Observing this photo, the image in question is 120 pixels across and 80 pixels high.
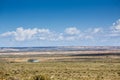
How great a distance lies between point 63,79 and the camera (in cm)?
4566

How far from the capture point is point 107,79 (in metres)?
47.2

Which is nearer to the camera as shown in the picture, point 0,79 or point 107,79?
point 0,79

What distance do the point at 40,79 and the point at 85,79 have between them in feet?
46.5

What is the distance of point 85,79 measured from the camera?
4647 centimetres

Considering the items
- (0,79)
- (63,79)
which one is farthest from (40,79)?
(63,79)

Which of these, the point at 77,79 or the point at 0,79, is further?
the point at 77,79

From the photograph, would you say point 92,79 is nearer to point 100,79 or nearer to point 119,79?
point 100,79

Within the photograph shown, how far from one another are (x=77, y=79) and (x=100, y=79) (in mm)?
3709

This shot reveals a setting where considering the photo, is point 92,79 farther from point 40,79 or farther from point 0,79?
point 0,79

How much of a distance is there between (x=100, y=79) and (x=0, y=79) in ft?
64.8

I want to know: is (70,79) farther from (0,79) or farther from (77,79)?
(0,79)

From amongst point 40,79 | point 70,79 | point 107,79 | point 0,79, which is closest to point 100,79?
point 107,79

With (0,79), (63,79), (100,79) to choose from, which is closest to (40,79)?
(0,79)

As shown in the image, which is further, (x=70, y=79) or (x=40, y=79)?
(x=70, y=79)
